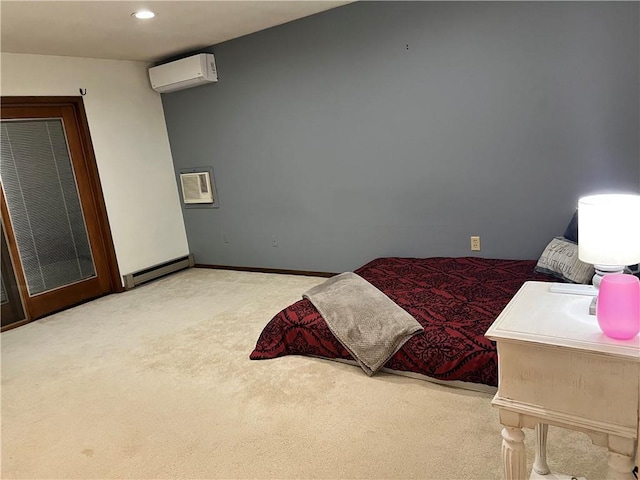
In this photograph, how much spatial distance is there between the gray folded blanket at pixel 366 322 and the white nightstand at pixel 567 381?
3.76 ft

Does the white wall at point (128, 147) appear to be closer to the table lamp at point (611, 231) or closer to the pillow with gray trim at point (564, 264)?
the pillow with gray trim at point (564, 264)

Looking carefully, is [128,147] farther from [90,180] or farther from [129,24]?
[129,24]

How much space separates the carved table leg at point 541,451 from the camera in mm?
1597

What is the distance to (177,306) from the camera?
410cm

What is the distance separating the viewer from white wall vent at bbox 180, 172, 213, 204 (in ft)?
16.7

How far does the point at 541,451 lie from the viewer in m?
1.61

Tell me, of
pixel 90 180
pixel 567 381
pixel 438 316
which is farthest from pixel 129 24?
pixel 567 381

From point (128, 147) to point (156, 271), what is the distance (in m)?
1.37

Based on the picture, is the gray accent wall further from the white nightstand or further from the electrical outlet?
the white nightstand

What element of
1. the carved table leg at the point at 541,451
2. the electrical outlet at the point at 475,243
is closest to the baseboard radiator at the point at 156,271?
the electrical outlet at the point at 475,243

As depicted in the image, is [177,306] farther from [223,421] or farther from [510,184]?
[510,184]

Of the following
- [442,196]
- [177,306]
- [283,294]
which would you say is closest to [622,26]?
[442,196]

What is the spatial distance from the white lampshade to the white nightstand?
0.18 metres

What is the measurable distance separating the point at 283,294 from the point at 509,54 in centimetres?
262
